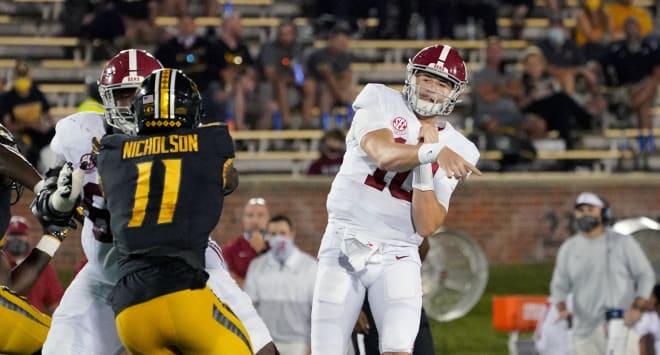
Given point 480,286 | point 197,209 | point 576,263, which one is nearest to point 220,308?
point 197,209

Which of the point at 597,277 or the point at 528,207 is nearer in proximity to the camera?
the point at 597,277

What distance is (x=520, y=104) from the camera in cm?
1594

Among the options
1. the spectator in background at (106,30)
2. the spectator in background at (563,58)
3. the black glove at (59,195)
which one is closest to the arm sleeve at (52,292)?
the black glove at (59,195)

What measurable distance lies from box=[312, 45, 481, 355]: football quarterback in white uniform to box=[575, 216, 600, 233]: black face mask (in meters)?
4.60

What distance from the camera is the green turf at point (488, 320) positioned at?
492 inches

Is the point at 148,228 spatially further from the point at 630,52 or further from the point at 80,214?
the point at 630,52

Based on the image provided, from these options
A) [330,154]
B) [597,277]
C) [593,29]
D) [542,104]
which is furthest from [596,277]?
[593,29]

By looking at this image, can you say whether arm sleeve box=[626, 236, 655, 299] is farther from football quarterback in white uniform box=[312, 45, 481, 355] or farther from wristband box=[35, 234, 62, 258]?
wristband box=[35, 234, 62, 258]

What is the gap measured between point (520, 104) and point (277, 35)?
2.85 m

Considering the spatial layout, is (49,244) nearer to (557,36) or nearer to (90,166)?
(90,166)

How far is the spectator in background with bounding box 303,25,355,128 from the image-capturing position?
619 inches

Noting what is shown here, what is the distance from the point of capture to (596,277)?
11094 mm

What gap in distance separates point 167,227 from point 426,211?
58.4 inches

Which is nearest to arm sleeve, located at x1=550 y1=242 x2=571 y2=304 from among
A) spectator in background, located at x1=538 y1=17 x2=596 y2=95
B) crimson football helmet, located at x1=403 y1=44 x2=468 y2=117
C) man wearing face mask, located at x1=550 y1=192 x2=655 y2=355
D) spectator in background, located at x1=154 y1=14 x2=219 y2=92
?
man wearing face mask, located at x1=550 y1=192 x2=655 y2=355
